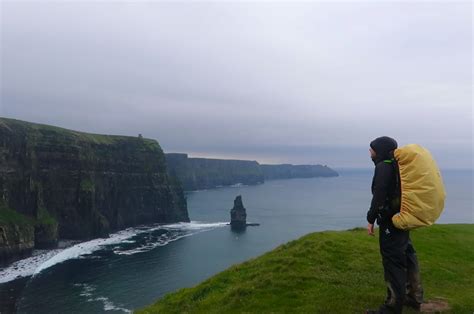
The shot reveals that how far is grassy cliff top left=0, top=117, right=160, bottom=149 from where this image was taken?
125 m

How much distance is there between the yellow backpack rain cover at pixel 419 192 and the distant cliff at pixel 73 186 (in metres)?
104

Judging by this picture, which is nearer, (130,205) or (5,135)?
(5,135)

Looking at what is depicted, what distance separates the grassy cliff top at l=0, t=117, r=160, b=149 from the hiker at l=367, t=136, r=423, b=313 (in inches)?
5235

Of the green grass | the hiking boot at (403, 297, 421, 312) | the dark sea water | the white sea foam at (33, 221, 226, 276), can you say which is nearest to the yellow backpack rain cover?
the hiking boot at (403, 297, 421, 312)

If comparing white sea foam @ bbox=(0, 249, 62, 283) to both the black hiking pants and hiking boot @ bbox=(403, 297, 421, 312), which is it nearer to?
hiking boot @ bbox=(403, 297, 421, 312)

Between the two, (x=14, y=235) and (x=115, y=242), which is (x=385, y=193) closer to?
(x=14, y=235)

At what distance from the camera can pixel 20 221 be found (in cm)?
10638

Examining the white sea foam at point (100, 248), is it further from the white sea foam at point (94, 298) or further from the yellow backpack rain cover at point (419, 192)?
the yellow backpack rain cover at point (419, 192)

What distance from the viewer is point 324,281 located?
1305 cm

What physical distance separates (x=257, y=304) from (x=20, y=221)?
113 meters

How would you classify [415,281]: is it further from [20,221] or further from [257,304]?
[20,221]

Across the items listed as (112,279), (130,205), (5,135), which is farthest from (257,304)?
(130,205)

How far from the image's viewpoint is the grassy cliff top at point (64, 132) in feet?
410

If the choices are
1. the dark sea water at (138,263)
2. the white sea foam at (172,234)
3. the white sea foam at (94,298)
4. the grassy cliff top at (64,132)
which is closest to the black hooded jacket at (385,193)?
the white sea foam at (94,298)
